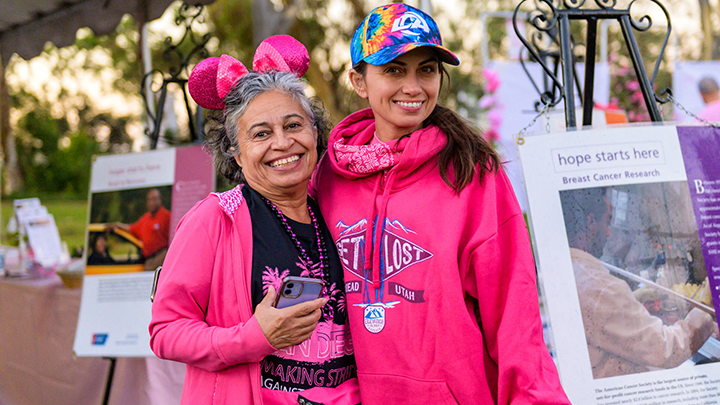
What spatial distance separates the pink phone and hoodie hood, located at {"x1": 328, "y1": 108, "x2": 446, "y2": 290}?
23 cm

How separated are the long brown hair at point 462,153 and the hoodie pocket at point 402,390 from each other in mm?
572

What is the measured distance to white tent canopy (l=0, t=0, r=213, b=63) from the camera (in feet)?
12.7

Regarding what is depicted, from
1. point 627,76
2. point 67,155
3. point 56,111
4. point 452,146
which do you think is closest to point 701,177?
point 452,146

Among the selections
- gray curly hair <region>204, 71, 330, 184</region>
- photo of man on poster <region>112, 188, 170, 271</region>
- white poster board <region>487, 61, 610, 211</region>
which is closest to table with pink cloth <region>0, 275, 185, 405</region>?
photo of man on poster <region>112, 188, 170, 271</region>

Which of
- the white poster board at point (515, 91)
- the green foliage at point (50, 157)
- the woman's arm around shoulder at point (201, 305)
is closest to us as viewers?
the woman's arm around shoulder at point (201, 305)

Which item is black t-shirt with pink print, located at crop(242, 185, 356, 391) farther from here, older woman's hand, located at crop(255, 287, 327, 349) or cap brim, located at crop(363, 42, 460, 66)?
cap brim, located at crop(363, 42, 460, 66)

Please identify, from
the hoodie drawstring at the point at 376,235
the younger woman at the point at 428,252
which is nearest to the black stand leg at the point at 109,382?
the younger woman at the point at 428,252

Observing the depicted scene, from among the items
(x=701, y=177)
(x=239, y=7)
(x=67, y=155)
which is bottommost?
(x=701, y=177)

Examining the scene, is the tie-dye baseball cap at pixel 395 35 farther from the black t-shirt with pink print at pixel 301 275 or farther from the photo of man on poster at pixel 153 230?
the photo of man on poster at pixel 153 230

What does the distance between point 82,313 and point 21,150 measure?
64.6ft

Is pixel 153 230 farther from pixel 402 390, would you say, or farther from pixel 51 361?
pixel 402 390

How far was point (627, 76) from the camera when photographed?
8.34 metres

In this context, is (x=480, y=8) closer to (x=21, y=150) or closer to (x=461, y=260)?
(x=21, y=150)

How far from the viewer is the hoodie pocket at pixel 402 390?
5.16 ft
